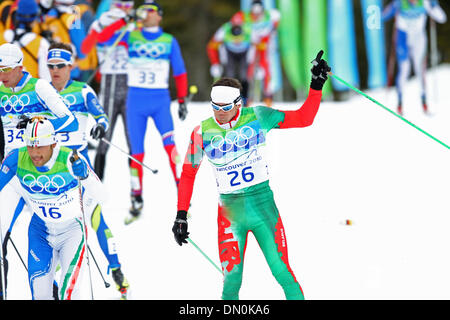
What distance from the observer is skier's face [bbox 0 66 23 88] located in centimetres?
614

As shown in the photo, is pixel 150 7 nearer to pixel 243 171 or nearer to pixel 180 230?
pixel 243 171

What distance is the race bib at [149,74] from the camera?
8070 millimetres

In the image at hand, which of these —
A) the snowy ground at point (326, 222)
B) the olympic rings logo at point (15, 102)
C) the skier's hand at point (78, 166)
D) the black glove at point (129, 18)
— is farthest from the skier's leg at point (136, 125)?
the skier's hand at point (78, 166)

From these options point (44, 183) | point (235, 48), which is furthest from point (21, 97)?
point (235, 48)

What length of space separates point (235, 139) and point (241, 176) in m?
0.25

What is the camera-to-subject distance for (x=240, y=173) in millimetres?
4941

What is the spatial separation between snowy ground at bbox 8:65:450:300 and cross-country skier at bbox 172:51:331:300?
52.8 inches

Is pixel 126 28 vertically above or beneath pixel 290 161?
above

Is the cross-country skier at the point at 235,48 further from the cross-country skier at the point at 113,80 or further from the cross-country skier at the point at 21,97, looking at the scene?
the cross-country skier at the point at 21,97

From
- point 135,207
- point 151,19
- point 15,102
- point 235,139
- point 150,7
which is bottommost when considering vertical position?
point 135,207

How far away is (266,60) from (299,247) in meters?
7.44
